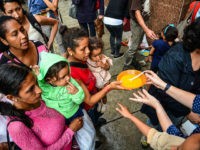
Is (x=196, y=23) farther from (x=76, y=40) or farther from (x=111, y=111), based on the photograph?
(x=111, y=111)

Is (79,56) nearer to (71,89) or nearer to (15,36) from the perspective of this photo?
(71,89)

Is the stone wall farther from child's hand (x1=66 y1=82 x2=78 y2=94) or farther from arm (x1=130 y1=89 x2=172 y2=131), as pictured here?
child's hand (x1=66 y1=82 x2=78 y2=94)

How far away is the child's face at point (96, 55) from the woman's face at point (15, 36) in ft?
2.46

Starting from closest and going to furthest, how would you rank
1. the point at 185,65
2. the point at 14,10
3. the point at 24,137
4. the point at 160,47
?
the point at 24,137
the point at 185,65
the point at 14,10
the point at 160,47

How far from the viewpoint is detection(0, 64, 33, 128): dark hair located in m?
1.60

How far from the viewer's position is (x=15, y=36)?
2381mm

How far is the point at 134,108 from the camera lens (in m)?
3.98

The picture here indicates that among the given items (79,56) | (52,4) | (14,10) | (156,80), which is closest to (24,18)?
(14,10)

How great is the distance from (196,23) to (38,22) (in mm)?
2080

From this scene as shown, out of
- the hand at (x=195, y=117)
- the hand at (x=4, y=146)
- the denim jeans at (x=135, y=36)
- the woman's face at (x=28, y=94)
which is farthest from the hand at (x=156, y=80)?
the denim jeans at (x=135, y=36)

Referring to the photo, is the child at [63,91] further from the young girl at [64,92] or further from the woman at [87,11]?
the woman at [87,11]

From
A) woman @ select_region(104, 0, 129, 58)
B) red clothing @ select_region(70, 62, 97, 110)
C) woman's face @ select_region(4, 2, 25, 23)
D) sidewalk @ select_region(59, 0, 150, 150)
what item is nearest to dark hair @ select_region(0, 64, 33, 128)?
red clothing @ select_region(70, 62, 97, 110)

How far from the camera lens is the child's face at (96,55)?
2.52 m

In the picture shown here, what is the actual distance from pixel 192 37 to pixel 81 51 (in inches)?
42.7
